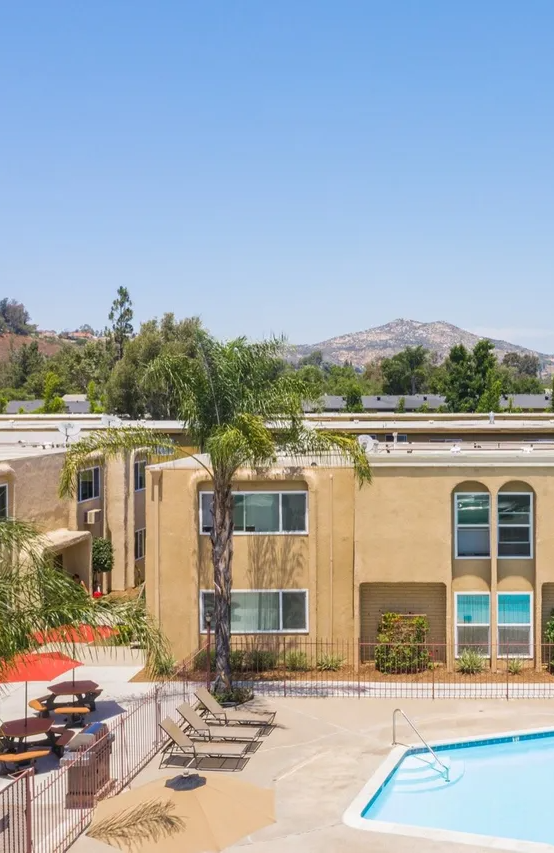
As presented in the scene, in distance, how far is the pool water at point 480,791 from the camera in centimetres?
1625

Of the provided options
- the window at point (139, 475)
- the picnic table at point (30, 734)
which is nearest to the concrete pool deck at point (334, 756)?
the picnic table at point (30, 734)

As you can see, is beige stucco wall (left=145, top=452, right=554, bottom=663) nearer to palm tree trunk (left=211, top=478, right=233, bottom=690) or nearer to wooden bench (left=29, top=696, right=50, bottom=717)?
palm tree trunk (left=211, top=478, right=233, bottom=690)

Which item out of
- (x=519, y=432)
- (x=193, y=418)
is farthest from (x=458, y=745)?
(x=519, y=432)

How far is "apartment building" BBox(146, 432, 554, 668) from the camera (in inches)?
944

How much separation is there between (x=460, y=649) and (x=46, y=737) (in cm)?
1050

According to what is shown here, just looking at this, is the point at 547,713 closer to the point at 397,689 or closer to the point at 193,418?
the point at 397,689

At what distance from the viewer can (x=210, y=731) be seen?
18.6m

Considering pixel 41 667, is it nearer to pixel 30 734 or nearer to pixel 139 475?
pixel 30 734

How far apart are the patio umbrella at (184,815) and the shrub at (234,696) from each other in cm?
554

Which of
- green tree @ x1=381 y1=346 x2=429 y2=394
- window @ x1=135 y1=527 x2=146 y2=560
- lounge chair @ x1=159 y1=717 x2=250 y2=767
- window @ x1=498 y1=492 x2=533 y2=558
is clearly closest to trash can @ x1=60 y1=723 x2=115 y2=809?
lounge chair @ x1=159 y1=717 x2=250 y2=767

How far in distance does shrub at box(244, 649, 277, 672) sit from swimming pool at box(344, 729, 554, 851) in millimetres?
6037

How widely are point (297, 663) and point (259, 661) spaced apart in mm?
950

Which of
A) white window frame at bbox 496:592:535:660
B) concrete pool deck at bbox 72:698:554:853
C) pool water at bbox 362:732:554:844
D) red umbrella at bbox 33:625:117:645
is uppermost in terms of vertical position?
red umbrella at bbox 33:625:117:645

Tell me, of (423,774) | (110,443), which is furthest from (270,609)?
(423,774)
